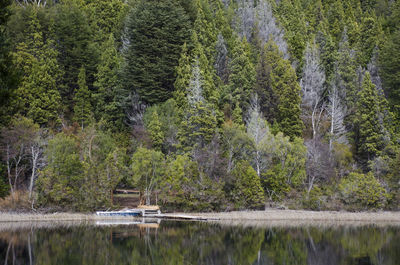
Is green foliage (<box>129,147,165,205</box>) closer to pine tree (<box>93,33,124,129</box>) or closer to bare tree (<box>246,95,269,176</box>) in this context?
bare tree (<box>246,95,269,176</box>)

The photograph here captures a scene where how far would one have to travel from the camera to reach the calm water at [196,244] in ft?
98.7

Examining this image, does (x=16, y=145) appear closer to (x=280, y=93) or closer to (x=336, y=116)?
(x=280, y=93)

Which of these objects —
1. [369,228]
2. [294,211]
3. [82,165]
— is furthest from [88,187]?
[369,228]

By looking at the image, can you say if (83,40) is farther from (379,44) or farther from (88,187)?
(379,44)

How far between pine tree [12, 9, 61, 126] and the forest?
0.64 ft

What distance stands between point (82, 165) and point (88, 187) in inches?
94.2

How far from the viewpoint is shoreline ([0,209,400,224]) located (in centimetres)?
4881

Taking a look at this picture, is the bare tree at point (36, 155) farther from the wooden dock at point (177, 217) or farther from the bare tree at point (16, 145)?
the wooden dock at point (177, 217)

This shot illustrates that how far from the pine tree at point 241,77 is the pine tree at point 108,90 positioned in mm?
15022

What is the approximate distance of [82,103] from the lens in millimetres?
64250

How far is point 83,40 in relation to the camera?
70.0 meters

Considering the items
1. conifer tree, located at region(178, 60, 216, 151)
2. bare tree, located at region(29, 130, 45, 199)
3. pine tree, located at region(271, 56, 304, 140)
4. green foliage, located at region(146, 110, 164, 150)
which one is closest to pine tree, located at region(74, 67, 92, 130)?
green foliage, located at region(146, 110, 164, 150)

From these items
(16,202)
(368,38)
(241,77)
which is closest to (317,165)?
(241,77)

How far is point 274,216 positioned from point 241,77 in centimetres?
2010
